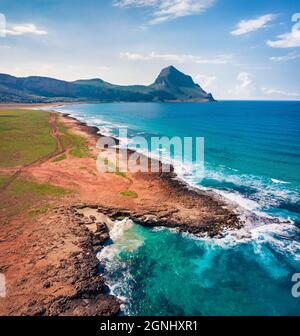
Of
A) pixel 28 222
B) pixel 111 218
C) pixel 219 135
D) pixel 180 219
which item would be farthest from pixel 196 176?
pixel 219 135

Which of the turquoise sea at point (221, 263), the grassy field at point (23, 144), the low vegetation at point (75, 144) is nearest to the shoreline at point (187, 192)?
the turquoise sea at point (221, 263)

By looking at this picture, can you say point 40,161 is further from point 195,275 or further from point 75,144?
point 195,275

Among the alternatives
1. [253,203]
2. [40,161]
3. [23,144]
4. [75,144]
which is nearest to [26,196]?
[40,161]

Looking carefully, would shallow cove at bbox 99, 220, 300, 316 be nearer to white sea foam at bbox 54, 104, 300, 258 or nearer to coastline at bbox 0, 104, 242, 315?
white sea foam at bbox 54, 104, 300, 258

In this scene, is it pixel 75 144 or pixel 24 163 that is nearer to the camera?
pixel 24 163

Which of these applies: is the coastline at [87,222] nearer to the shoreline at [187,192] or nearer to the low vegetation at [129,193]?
the shoreline at [187,192]

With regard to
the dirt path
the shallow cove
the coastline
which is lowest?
the shallow cove

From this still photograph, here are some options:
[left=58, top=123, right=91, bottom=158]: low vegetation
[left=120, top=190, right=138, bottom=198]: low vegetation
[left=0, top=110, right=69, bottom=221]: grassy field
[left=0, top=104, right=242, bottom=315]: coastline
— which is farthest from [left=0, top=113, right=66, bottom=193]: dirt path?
[left=120, top=190, right=138, bottom=198]: low vegetation
